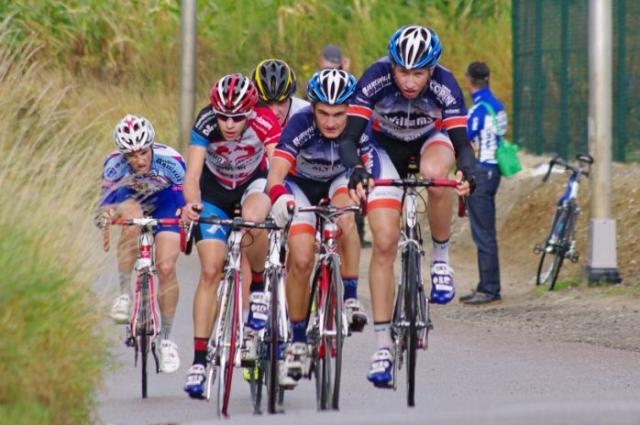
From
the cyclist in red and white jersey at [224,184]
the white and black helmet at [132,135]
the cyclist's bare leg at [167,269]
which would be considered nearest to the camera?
the cyclist in red and white jersey at [224,184]

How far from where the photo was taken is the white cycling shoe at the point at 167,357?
11.9 m

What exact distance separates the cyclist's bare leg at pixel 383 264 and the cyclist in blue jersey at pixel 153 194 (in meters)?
1.76

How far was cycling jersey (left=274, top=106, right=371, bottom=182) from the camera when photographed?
1073 cm

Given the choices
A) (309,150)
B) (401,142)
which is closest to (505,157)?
(401,142)

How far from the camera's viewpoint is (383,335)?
34.4 ft

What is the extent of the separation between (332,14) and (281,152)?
70.8 ft

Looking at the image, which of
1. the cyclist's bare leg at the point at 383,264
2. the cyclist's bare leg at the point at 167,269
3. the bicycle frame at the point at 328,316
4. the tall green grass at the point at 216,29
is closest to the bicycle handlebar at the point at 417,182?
the bicycle frame at the point at 328,316

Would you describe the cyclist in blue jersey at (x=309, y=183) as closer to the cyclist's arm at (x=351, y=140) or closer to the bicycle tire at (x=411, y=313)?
the cyclist's arm at (x=351, y=140)

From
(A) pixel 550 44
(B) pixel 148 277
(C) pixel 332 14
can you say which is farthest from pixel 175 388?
(C) pixel 332 14

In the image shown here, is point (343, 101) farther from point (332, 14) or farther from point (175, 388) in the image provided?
point (332, 14)

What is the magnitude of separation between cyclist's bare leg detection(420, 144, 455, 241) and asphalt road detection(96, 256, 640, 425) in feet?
3.20

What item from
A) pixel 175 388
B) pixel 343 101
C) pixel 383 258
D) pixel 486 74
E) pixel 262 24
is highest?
pixel 262 24

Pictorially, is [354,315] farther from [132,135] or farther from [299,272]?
[132,135]

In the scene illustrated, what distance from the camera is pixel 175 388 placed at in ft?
40.4
